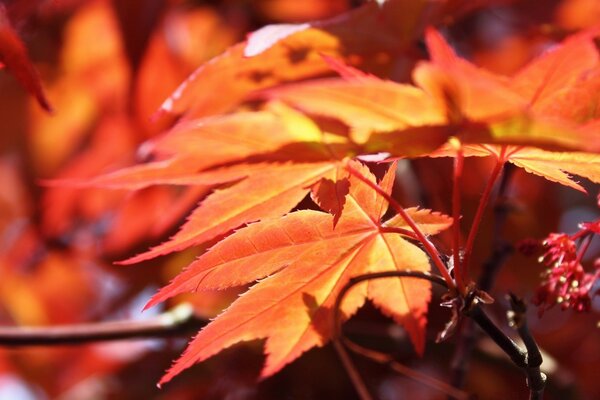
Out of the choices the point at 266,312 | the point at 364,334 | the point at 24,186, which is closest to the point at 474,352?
the point at 364,334

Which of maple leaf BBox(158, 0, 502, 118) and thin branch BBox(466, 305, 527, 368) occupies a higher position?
maple leaf BBox(158, 0, 502, 118)

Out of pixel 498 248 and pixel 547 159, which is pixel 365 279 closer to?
pixel 547 159

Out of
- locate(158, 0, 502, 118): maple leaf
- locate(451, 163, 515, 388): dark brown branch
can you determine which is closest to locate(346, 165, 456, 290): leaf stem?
locate(158, 0, 502, 118): maple leaf

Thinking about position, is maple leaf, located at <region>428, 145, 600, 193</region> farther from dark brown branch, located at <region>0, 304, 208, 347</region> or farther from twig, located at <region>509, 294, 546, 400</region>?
dark brown branch, located at <region>0, 304, 208, 347</region>

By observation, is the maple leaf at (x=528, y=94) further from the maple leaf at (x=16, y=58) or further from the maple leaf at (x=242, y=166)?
the maple leaf at (x=16, y=58)

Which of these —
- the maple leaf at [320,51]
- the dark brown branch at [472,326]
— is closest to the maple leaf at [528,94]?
the maple leaf at [320,51]

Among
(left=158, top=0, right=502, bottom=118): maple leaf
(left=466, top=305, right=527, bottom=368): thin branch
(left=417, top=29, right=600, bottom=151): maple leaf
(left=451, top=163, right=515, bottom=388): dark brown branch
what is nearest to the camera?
(left=417, top=29, right=600, bottom=151): maple leaf
